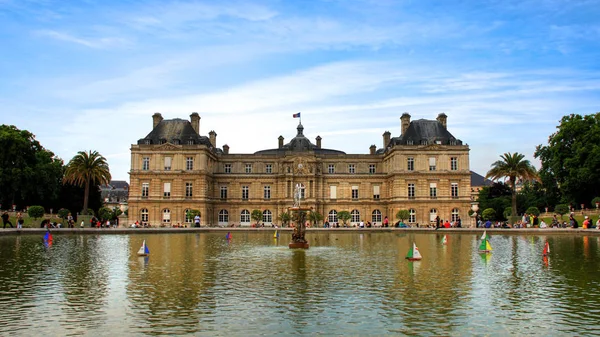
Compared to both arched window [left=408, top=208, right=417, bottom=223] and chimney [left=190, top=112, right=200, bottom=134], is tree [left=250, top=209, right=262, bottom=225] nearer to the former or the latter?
chimney [left=190, top=112, right=200, bottom=134]

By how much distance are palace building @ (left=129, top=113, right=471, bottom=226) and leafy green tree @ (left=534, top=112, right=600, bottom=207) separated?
1084 cm

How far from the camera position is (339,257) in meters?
27.0

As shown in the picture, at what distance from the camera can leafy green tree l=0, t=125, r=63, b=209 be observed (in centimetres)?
6438

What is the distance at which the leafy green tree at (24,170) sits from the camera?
6438 cm

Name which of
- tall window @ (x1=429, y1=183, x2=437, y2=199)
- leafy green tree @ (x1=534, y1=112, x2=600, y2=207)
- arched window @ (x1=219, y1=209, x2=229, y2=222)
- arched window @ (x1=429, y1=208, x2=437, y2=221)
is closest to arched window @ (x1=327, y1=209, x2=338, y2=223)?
arched window @ (x1=429, y1=208, x2=437, y2=221)

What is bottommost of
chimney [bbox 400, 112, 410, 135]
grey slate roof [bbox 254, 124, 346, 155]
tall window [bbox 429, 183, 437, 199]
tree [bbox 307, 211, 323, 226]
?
tree [bbox 307, 211, 323, 226]

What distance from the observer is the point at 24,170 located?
65188 mm

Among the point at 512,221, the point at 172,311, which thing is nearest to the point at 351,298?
the point at 172,311

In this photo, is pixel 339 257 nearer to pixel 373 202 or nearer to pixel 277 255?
pixel 277 255

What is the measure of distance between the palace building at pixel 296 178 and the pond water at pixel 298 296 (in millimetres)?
49388

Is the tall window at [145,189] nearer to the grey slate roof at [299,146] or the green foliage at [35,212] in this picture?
the green foliage at [35,212]

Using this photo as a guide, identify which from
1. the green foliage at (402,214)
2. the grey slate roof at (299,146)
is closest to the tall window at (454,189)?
the green foliage at (402,214)

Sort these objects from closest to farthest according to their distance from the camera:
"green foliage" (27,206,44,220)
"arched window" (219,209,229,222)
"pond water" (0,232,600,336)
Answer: "pond water" (0,232,600,336) < "green foliage" (27,206,44,220) < "arched window" (219,209,229,222)

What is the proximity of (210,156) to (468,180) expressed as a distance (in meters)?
35.8
